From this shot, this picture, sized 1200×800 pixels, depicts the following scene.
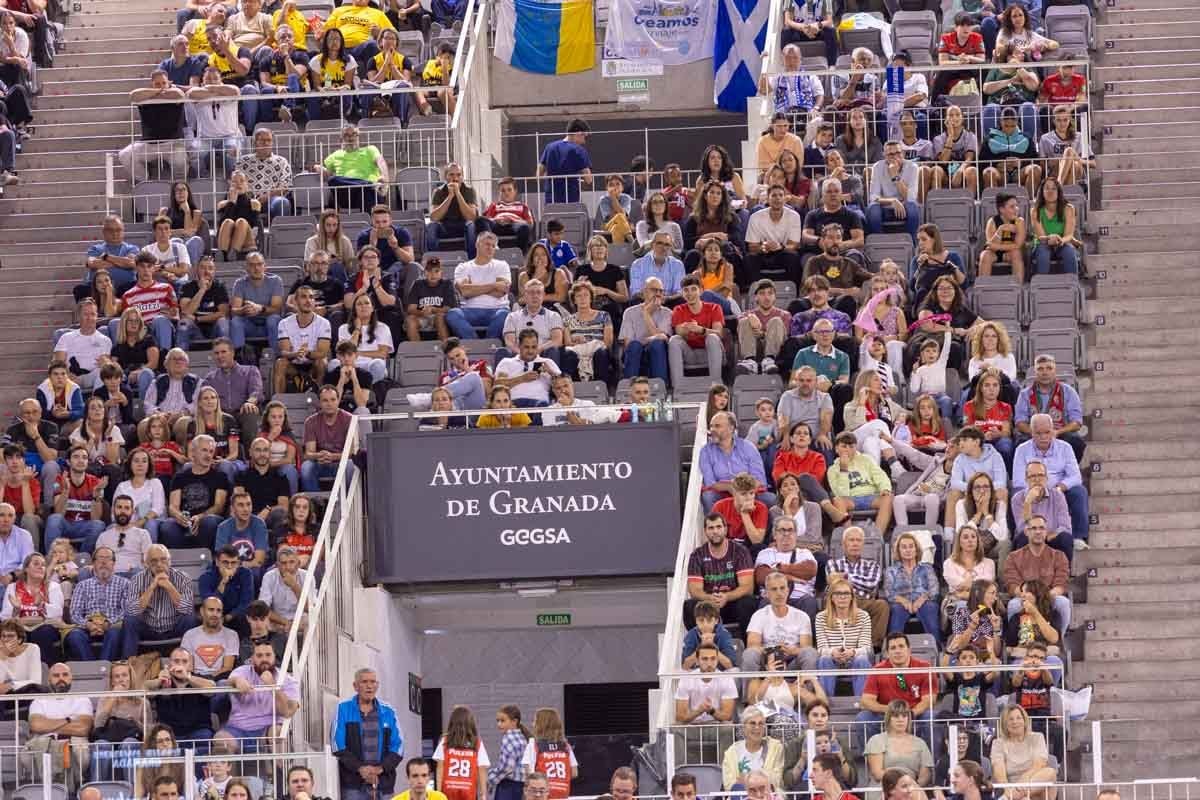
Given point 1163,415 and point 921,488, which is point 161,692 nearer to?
point 921,488

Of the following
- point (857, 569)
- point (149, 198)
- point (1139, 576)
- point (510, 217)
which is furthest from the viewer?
point (149, 198)

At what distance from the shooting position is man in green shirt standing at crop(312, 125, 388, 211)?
27.2 meters

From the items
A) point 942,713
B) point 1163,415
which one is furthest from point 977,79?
point 942,713

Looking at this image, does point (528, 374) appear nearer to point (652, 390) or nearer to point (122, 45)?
point (652, 390)

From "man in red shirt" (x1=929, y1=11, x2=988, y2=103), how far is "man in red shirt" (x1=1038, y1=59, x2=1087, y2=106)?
828mm

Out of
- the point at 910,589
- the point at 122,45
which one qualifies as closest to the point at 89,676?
the point at 910,589

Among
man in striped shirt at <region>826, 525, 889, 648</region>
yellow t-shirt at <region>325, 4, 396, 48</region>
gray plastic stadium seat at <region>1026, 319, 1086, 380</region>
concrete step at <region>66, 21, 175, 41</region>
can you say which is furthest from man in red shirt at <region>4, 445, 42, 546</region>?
concrete step at <region>66, 21, 175, 41</region>

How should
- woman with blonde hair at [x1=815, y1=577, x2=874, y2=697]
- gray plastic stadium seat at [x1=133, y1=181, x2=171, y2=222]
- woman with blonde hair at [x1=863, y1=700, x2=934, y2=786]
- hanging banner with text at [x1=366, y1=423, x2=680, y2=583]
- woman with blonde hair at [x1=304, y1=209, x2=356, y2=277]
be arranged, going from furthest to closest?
gray plastic stadium seat at [x1=133, y1=181, x2=171, y2=222] < woman with blonde hair at [x1=304, y1=209, x2=356, y2=277] < hanging banner with text at [x1=366, y1=423, x2=680, y2=583] < woman with blonde hair at [x1=815, y1=577, x2=874, y2=697] < woman with blonde hair at [x1=863, y1=700, x2=934, y2=786]

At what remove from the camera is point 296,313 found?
24.5m

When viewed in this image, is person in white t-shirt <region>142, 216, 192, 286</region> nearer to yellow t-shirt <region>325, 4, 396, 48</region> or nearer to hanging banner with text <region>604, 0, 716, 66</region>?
yellow t-shirt <region>325, 4, 396, 48</region>

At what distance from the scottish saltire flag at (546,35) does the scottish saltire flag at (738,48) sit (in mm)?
1336

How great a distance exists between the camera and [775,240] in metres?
25.1

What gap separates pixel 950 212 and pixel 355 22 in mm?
6914

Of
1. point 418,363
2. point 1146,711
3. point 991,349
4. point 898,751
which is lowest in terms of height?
point 1146,711
